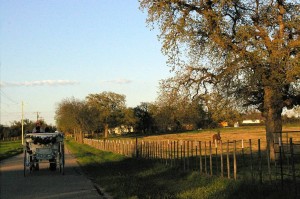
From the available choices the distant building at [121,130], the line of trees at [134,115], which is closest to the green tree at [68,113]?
the line of trees at [134,115]

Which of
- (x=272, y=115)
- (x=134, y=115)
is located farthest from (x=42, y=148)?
(x=134, y=115)

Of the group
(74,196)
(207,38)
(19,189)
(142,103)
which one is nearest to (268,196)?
(74,196)

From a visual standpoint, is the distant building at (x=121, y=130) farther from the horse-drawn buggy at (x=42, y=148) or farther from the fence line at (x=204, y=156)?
the horse-drawn buggy at (x=42, y=148)

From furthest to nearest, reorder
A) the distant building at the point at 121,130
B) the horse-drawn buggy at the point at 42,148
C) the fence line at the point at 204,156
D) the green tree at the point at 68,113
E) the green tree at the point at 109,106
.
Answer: the distant building at the point at 121,130 < the green tree at the point at 109,106 < the green tree at the point at 68,113 < the horse-drawn buggy at the point at 42,148 < the fence line at the point at 204,156

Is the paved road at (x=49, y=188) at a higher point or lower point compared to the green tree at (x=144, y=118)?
lower

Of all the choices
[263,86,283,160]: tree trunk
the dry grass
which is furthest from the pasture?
the dry grass

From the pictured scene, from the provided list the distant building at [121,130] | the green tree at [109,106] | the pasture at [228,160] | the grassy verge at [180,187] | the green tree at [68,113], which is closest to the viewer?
the grassy verge at [180,187]

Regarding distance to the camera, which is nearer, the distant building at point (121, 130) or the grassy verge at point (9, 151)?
the grassy verge at point (9, 151)

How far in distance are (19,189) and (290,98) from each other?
1469 cm

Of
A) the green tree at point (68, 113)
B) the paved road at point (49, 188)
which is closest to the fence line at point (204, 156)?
the paved road at point (49, 188)

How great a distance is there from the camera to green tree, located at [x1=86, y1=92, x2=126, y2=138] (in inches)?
5310

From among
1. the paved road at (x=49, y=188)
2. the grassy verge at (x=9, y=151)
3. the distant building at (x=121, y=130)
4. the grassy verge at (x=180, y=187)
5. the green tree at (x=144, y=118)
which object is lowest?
the grassy verge at (x=9, y=151)

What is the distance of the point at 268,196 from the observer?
10.9m

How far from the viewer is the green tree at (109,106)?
13488 centimetres
